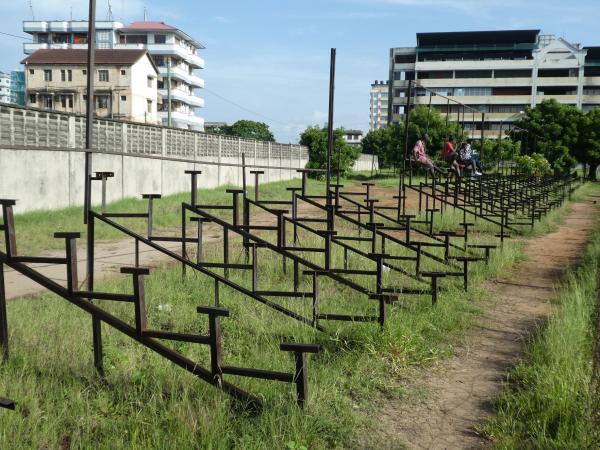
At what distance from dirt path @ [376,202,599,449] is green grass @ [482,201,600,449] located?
122 millimetres

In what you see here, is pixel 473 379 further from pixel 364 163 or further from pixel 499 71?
pixel 499 71

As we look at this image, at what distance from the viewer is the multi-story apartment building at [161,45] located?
55531 millimetres

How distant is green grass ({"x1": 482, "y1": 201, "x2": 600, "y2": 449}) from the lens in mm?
3150

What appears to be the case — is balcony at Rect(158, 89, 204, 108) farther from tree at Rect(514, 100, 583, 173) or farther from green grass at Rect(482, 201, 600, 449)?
green grass at Rect(482, 201, 600, 449)

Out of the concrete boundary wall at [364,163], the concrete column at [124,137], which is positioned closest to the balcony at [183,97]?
the concrete boundary wall at [364,163]

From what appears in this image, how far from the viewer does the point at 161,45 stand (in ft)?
190

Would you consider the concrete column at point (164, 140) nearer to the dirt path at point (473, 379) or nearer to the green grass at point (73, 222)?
the green grass at point (73, 222)

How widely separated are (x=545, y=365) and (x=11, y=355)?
3.26 meters

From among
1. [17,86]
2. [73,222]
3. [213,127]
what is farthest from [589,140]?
[213,127]

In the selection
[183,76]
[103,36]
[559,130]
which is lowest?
[559,130]

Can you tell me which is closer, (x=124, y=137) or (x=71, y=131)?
(x=71, y=131)

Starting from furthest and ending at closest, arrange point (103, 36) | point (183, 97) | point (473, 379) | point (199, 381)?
1. point (103, 36)
2. point (183, 97)
3. point (473, 379)
4. point (199, 381)

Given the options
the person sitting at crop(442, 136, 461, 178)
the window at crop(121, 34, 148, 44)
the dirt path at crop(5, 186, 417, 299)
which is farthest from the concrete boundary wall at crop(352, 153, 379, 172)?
the dirt path at crop(5, 186, 417, 299)

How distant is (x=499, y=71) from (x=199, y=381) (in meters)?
59.7
